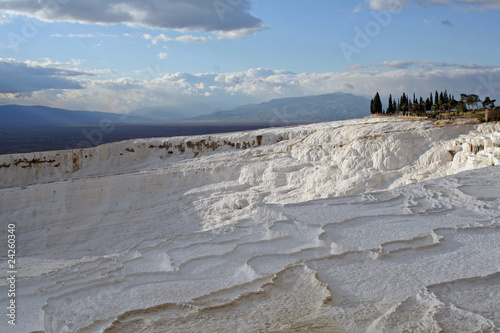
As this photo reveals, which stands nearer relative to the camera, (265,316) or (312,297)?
(265,316)

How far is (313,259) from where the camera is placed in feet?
23.1

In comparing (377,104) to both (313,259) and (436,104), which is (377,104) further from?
(313,259)

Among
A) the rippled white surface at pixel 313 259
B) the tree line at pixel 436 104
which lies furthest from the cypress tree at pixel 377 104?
the rippled white surface at pixel 313 259

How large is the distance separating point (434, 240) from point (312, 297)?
3.33 meters

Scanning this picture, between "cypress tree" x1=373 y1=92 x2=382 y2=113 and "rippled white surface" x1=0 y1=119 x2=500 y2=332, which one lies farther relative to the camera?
"cypress tree" x1=373 y1=92 x2=382 y2=113

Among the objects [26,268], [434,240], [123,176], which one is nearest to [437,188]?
[434,240]

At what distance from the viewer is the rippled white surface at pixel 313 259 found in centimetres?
535

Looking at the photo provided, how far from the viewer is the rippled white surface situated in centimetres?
535

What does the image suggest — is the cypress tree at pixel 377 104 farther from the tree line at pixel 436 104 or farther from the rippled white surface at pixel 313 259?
the rippled white surface at pixel 313 259

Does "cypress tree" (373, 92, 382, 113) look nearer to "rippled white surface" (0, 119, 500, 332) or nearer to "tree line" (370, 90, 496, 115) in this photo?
"tree line" (370, 90, 496, 115)

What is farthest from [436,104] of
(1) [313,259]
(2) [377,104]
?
(1) [313,259]

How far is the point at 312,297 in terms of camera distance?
228 inches

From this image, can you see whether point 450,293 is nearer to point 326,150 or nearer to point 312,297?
point 312,297

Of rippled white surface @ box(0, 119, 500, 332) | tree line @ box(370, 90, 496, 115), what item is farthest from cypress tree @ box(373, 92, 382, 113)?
rippled white surface @ box(0, 119, 500, 332)
